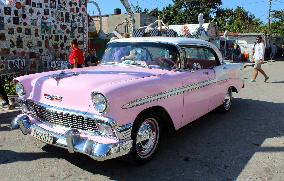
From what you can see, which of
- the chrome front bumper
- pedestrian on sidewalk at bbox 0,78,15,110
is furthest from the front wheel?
pedestrian on sidewalk at bbox 0,78,15,110

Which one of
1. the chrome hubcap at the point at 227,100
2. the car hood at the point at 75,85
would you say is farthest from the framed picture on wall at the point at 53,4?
the car hood at the point at 75,85

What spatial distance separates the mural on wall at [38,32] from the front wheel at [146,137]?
7.62 metres

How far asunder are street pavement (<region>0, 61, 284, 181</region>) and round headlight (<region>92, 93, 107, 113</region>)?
85 centimetres

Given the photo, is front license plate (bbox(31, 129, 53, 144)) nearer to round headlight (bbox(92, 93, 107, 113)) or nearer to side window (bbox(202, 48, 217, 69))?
round headlight (bbox(92, 93, 107, 113))

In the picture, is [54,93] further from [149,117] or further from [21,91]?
[149,117]

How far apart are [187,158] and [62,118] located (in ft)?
5.68

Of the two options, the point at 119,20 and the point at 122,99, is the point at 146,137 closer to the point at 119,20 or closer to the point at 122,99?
the point at 122,99

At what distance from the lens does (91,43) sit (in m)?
15.6

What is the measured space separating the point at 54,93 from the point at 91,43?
450 inches

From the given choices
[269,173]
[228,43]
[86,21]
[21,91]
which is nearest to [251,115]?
[269,173]

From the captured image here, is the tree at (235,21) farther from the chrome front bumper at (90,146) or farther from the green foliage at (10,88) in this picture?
the chrome front bumper at (90,146)

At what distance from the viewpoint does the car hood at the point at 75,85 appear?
4.20 m

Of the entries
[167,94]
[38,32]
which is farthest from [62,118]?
[38,32]

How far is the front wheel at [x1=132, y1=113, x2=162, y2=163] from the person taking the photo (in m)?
4.38
